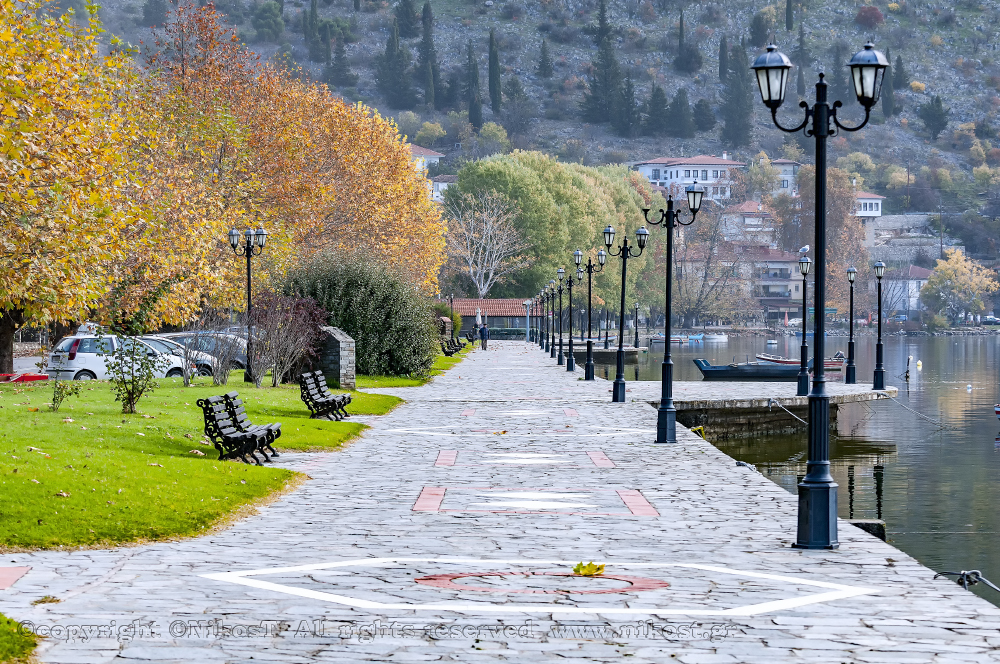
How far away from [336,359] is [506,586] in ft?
81.0

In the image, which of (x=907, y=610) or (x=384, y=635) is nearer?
(x=384, y=635)

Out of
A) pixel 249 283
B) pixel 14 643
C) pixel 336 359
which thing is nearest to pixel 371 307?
pixel 336 359

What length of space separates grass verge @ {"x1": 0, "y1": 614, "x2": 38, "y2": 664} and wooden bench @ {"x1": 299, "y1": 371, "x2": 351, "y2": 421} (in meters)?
15.8

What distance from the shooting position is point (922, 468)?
1071 inches

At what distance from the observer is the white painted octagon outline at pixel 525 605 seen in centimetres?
821

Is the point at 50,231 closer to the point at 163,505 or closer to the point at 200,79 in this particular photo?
the point at 163,505

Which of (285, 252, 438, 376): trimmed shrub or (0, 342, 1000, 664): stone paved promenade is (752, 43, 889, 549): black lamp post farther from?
(285, 252, 438, 376): trimmed shrub

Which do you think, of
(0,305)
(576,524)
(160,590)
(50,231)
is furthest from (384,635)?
(0,305)

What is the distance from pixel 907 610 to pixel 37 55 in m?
23.6

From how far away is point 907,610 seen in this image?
8367 millimetres

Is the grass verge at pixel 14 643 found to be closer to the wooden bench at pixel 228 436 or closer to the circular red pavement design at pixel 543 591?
the circular red pavement design at pixel 543 591

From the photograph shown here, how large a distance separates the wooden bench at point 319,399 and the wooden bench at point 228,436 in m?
6.18

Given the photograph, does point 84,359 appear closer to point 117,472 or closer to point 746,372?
point 117,472

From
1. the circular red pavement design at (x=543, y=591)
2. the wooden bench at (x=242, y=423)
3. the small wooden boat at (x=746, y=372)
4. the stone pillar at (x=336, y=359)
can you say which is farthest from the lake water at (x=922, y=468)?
the stone pillar at (x=336, y=359)
